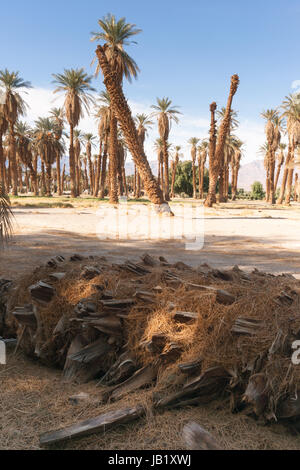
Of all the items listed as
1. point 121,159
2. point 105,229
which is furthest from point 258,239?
point 121,159

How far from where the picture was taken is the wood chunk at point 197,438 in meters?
1.88

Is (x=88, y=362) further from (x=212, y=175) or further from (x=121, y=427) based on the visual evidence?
(x=212, y=175)

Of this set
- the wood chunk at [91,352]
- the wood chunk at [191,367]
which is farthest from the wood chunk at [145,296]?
the wood chunk at [191,367]

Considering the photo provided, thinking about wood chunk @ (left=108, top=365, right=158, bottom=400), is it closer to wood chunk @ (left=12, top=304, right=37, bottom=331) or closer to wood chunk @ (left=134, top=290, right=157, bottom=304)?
wood chunk @ (left=134, top=290, right=157, bottom=304)

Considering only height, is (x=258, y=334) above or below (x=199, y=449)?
above

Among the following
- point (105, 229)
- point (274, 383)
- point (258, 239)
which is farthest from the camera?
point (105, 229)

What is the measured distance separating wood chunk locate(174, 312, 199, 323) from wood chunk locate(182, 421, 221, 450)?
676mm

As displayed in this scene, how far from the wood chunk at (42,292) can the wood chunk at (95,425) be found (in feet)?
Answer: 4.39

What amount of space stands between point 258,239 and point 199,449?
32.5ft

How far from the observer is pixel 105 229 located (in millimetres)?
13250

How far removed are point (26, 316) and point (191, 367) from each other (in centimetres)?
173

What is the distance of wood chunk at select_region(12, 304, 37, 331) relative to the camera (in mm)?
3246

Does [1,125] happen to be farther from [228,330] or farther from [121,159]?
[228,330]

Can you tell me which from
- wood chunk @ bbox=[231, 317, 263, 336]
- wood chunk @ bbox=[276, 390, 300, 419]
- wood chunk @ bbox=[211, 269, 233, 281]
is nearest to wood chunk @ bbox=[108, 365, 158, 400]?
wood chunk @ bbox=[231, 317, 263, 336]
